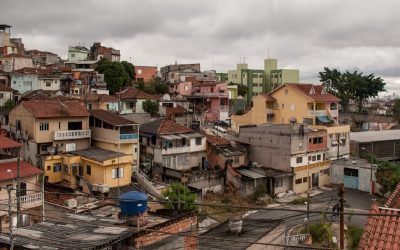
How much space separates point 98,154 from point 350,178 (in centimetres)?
2166

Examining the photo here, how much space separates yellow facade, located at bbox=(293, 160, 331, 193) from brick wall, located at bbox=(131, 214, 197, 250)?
2208cm

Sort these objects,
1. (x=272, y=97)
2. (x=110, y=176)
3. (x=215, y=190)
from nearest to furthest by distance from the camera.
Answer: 1. (x=110, y=176)
2. (x=215, y=190)
3. (x=272, y=97)

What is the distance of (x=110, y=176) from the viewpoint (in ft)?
97.0

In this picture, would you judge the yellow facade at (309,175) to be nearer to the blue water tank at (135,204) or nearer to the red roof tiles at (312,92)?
the red roof tiles at (312,92)

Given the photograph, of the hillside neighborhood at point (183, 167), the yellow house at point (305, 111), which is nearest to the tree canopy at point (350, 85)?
the hillside neighborhood at point (183, 167)

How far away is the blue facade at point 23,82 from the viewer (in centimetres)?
5159

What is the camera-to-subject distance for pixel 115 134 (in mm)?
32656

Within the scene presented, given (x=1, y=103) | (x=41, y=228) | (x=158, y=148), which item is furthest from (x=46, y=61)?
(x=41, y=228)

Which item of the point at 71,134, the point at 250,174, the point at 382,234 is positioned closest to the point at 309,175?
the point at 250,174

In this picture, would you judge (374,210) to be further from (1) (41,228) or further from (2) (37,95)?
(2) (37,95)

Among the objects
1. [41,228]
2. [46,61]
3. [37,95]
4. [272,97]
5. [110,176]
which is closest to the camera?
[41,228]

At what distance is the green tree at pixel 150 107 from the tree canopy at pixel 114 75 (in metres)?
9.31

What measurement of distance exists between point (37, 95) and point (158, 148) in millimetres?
16973

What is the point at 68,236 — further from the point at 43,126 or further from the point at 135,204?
the point at 43,126
